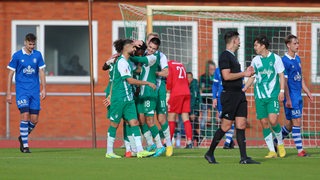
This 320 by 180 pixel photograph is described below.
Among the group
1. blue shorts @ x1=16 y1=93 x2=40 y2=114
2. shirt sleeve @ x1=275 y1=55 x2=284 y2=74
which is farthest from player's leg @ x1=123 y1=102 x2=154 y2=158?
blue shorts @ x1=16 y1=93 x2=40 y2=114

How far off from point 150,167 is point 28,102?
4921mm

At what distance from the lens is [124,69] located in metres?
17.0

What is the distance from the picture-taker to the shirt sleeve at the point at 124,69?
1702 centimetres

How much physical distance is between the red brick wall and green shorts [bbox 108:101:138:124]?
1007 cm

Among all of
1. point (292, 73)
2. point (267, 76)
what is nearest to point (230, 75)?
point (267, 76)

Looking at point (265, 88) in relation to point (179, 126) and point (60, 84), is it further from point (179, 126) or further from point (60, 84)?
point (60, 84)

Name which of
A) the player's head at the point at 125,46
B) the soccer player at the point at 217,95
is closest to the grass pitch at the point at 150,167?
the player's head at the point at 125,46

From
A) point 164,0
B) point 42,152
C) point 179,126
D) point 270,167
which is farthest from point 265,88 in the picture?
point 164,0

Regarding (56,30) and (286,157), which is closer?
(286,157)

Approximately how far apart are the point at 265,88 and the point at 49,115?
1086 cm

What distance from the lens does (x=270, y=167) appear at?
15.3 meters

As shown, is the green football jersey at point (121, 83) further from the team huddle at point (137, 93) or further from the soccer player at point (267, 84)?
the soccer player at point (267, 84)

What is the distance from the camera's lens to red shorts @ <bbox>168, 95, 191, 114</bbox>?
72.2ft

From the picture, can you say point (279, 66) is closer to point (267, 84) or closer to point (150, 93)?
point (267, 84)
